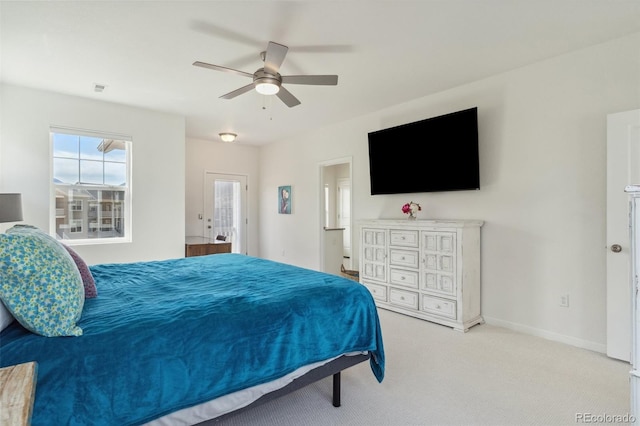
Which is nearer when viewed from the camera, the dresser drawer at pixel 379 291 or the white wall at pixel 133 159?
the white wall at pixel 133 159

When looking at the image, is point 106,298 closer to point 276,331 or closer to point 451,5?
point 276,331

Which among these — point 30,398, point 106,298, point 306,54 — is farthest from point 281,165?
point 30,398

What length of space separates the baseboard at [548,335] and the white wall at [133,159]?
433cm

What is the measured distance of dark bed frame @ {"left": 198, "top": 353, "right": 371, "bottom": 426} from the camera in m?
1.58

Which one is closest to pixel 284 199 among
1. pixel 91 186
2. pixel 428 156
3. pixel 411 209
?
pixel 411 209

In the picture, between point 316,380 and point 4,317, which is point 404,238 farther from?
point 4,317

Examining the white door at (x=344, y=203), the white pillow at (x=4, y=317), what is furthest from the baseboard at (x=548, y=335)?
the white door at (x=344, y=203)

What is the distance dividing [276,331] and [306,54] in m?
2.47

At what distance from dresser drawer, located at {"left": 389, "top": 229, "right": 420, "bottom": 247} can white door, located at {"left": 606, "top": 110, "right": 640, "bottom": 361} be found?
1663mm

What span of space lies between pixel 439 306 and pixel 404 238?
841 millimetres

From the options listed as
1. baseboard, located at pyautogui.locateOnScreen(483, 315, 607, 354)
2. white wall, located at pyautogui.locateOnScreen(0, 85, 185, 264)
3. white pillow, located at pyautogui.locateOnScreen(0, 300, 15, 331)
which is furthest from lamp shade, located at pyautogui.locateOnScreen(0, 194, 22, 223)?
baseboard, located at pyautogui.locateOnScreen(483, 315, 607, 354)

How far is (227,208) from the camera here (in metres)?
6.94

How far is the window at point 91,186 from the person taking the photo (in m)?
4.08

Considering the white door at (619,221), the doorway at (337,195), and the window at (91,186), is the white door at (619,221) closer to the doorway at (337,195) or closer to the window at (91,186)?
the window at (91,186)
